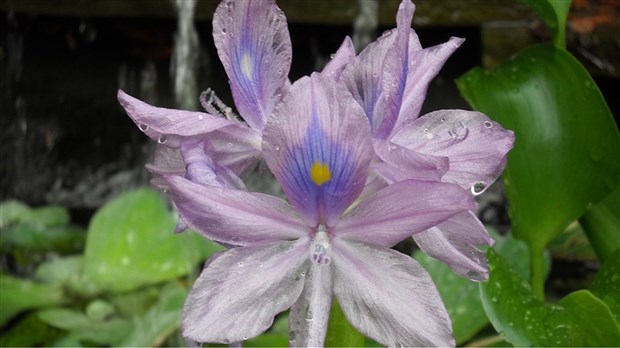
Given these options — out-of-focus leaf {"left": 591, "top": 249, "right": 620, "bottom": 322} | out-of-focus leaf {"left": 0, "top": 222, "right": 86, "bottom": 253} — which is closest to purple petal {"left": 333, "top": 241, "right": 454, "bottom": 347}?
out-of-focus leaf {"left": 591, "top": 249, "right": 620, "bottom": 322}

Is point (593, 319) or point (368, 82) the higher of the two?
point (368, 82)

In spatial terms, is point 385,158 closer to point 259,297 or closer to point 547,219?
point 259,297

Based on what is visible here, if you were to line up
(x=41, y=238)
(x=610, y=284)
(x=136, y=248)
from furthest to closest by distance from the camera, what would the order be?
(x=41, y=238), (x=136, y=248), (x=610, y=284)

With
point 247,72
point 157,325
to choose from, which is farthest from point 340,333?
point 157,325

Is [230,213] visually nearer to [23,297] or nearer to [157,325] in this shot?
[157,325]

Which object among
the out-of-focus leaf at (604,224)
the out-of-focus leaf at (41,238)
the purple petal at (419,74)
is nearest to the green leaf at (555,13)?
the out-of-focus leaf at (604,224)

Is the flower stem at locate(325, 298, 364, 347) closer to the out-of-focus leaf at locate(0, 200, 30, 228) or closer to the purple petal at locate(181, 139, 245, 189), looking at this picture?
the purple petal at locate(181, 139, 245, 189)
